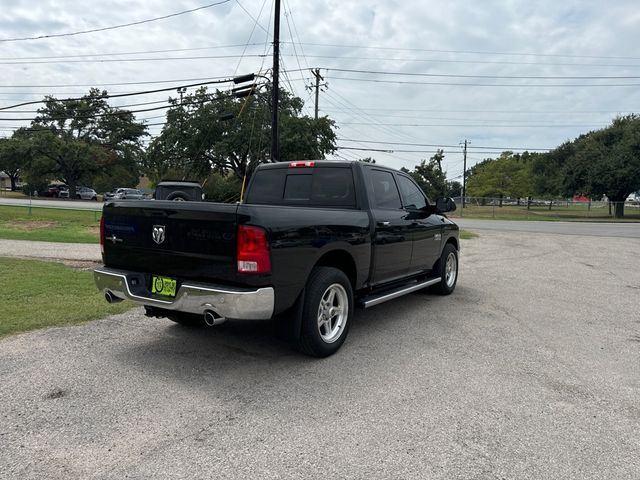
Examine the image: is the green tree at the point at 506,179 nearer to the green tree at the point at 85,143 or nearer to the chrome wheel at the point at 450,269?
the green tree at the point at 85,143

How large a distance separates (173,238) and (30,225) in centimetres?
1807

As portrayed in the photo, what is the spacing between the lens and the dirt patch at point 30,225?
720 inches

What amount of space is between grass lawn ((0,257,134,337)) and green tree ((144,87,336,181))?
27946 mm

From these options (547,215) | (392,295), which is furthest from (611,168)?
(392,295)

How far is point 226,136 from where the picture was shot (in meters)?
39.8

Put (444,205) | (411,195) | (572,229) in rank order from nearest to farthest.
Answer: (411,195), (444,205), (572,229)

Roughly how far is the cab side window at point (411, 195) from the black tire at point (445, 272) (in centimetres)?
101

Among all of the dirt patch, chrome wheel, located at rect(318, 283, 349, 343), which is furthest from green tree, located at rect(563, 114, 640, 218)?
chrome wheel, located at rect(318, 283, 349, 343)

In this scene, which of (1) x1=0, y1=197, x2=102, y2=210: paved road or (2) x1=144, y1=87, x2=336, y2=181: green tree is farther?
(2) x1=144, y1=87, x2=336, y2=181: green tree

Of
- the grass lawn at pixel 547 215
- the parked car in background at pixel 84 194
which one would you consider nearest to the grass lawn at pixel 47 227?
the grass lawn at pixel 547 215

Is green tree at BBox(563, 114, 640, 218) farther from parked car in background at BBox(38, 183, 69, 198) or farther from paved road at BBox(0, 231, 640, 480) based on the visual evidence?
parked car in background at BBox(38, 183, 69, 198)

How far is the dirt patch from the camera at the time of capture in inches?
720

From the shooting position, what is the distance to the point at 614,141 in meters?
48.7

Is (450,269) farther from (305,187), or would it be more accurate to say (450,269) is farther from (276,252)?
(276,252)
